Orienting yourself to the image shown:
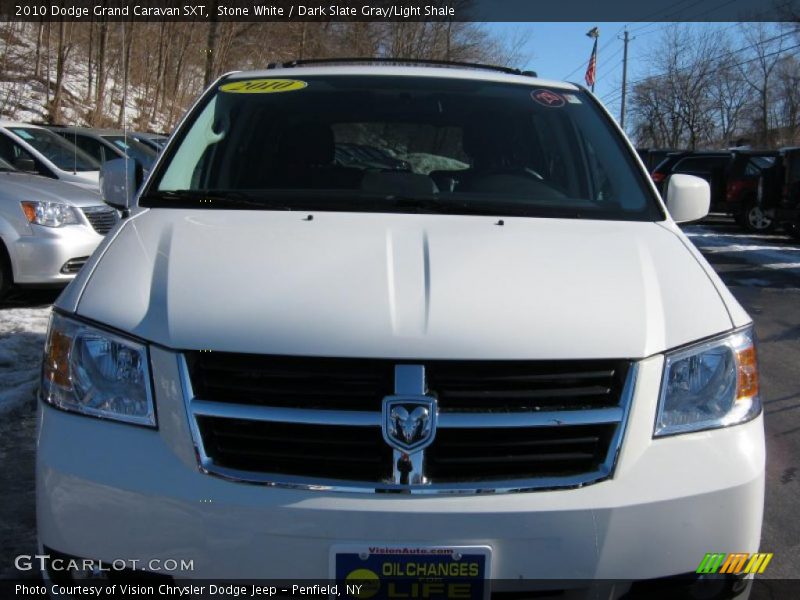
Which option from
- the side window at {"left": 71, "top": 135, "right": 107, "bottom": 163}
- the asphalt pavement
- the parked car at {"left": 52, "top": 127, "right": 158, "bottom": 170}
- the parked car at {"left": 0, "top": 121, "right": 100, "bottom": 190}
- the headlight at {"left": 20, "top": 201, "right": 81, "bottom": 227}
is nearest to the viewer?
the asphalt pavement

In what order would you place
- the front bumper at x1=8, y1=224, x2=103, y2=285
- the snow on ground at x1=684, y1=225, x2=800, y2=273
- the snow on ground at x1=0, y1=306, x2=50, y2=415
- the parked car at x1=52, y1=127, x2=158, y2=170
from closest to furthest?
the snow on ground at x1=0, y1=306, x2=50, y2=415
the front bumper at x1=8, y1=224, x2=103, y2=285
the parked car at x1=52, y1=127, x2=158, y2=170
the snow on ground at x1=684, y1=225, x2=800, y2=273

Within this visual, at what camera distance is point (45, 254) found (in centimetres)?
719

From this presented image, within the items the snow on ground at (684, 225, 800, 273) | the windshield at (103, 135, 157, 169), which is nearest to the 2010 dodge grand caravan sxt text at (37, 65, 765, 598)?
the snow on ground at (684, 225, 800, 273)

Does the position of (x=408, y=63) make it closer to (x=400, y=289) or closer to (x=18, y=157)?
(x=400, y=289)

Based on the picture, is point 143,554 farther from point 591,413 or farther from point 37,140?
point 37,140

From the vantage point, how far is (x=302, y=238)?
2625mm

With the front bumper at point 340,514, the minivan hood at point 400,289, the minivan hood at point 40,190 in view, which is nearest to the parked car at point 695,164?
the minivan hood at point 40,190

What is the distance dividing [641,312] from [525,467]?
53 centimetres

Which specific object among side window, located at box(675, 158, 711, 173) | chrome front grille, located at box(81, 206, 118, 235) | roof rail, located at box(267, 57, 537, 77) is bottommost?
chrome front grille, located at box(81, 206, 118, 235)

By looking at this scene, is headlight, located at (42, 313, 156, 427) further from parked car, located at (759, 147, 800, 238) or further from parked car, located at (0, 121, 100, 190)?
parked car, located at (759, 147, 800, 238)

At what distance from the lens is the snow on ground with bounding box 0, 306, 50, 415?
15.6ft

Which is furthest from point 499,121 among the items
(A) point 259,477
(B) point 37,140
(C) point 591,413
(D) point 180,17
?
(D) point 180,17

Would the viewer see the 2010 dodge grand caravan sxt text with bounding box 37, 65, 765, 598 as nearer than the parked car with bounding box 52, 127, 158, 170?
Yes

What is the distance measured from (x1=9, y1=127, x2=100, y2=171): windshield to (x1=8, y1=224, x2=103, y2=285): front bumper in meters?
3.18
